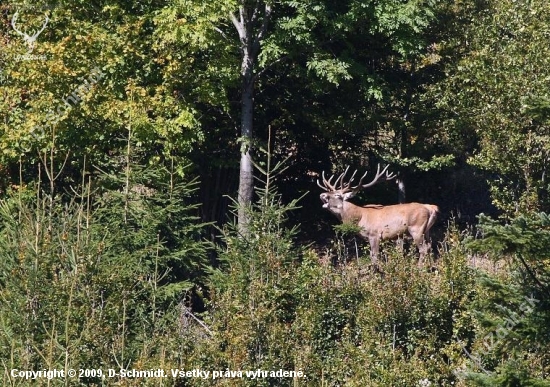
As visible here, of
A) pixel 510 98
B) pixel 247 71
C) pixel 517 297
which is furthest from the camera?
pixel 247 71

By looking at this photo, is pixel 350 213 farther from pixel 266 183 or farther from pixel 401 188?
pixel 266 183

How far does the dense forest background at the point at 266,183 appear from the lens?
Result: 13.1 m

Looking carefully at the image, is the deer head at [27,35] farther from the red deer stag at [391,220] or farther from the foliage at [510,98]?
the foliage at [510,98]

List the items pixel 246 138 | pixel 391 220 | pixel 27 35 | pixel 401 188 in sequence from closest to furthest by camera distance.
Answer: pixel 391 220 < pixel 246 138 < pixel 27 35 < pixel 401 188

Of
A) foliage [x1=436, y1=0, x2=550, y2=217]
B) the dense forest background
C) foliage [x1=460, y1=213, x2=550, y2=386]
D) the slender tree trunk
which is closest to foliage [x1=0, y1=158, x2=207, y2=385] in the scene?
the dense forest background

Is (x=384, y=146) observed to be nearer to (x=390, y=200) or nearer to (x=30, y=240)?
(x=390, y=200)

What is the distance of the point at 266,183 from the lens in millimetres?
17578

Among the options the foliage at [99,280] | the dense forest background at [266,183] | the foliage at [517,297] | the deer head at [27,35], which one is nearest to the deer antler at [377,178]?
the dense forest background at [266,183]

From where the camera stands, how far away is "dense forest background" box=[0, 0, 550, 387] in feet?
42.9

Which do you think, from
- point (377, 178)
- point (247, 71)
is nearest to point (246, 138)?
point (247, 71)

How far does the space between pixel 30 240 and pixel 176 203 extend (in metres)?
4.70

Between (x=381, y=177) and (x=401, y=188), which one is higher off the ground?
(x=381, y=177)

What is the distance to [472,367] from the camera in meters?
12.8

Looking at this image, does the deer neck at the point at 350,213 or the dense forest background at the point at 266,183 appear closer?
the dense forest background at the point at 266,183
